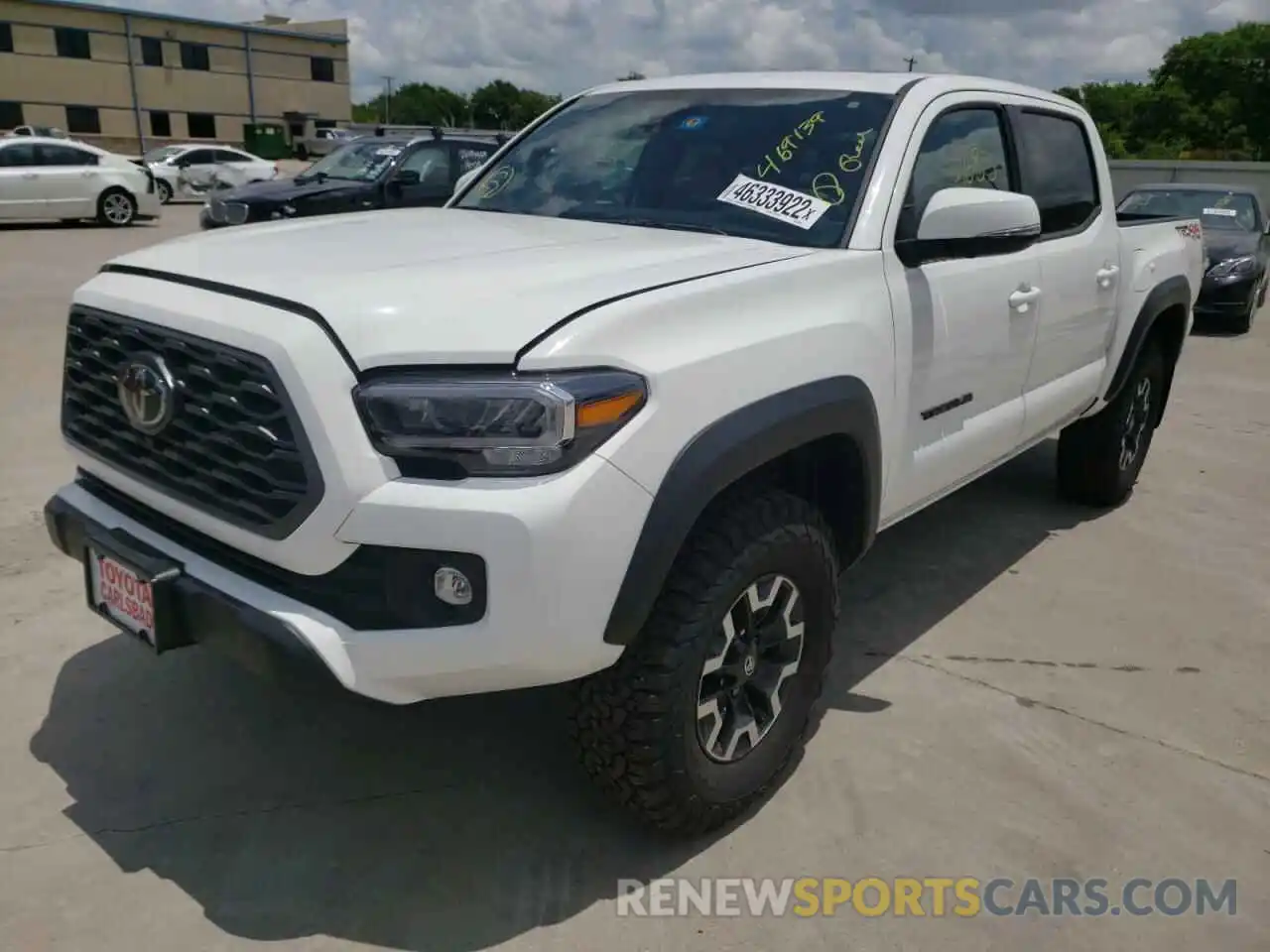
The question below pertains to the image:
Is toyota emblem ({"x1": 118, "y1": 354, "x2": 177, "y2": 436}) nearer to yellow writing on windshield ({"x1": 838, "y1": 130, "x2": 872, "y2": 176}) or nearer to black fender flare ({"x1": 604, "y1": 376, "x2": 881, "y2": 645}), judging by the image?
black fender flare ({"x1": 604, "y1": 376, "x2": 881, "y2": 645})

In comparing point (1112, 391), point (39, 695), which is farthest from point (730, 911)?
point (1112, 391)

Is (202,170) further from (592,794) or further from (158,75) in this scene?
(158,75)

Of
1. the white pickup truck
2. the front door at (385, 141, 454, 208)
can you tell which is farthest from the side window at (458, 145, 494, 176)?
the white pickup truck

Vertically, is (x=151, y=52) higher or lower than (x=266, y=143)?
higher

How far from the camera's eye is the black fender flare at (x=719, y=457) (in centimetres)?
224

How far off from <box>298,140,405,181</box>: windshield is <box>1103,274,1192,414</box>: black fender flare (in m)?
8.70

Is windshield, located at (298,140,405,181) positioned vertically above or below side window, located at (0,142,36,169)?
above

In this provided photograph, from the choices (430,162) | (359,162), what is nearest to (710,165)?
(430,162)

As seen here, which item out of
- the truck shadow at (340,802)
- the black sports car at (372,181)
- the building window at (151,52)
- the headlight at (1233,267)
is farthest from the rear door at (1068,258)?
the building window at (151,52)

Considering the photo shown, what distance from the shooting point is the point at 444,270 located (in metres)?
2.46

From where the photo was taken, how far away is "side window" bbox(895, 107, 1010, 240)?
3256mm

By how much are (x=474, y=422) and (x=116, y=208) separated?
61.5 feet

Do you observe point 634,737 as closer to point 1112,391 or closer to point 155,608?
point 155,608

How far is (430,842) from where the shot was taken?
2727 millimetres
